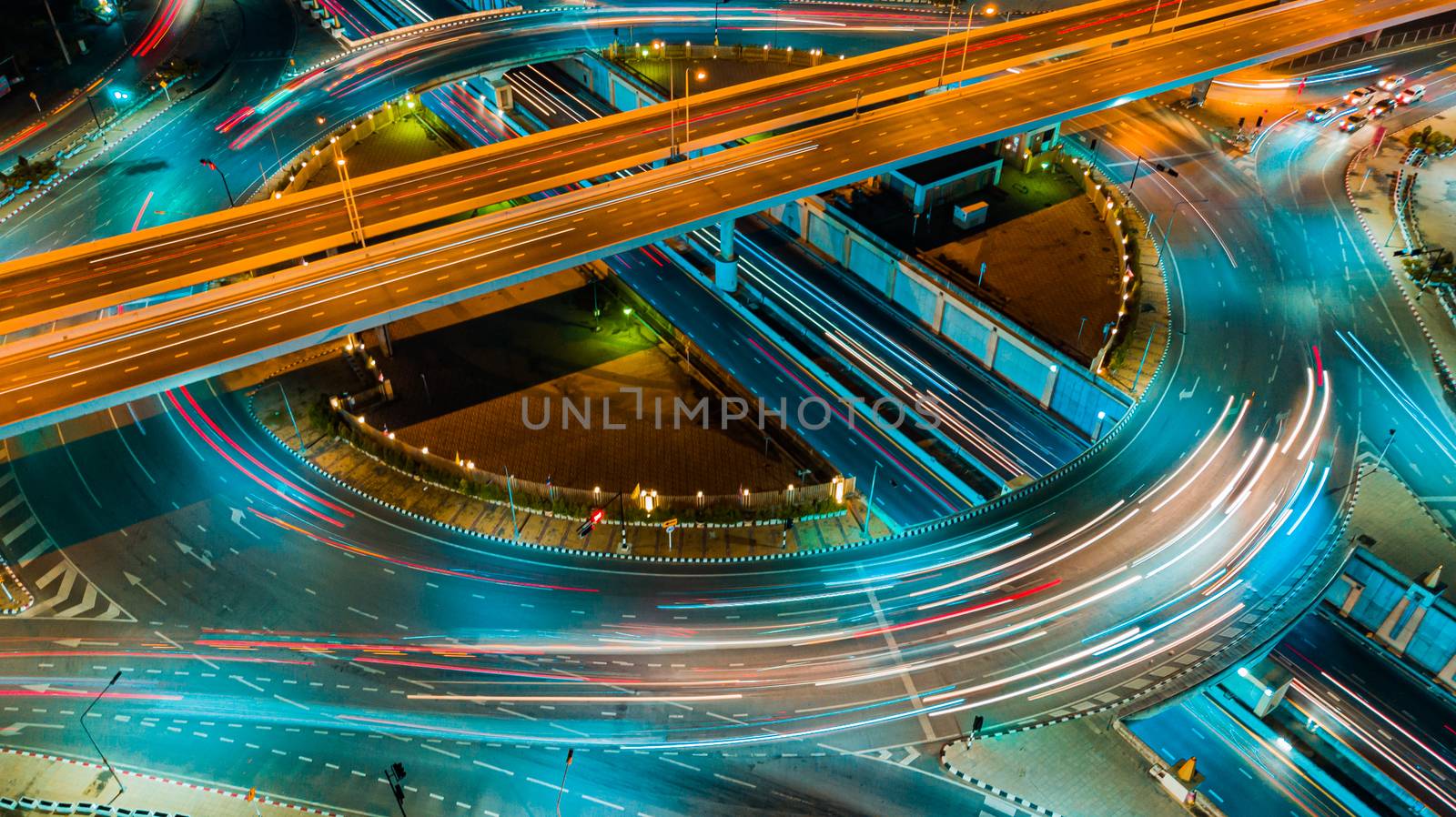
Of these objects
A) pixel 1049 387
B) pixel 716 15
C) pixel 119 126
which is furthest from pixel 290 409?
pixel 716 15

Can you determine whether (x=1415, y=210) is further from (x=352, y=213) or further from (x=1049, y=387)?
(x=352, y=213)

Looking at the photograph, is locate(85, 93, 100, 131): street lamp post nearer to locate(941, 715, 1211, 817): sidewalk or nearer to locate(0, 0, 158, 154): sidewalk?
locate(0, 0, 158, 154): sidewalk

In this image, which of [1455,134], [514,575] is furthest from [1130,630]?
[1455,134]

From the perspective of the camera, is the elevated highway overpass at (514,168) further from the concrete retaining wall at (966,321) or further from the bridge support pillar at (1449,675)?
the bridge support pillar at (1449,675)

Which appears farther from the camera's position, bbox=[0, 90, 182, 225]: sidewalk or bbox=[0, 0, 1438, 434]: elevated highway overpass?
bbox=[0, 90, 182, 225]: sidewalk

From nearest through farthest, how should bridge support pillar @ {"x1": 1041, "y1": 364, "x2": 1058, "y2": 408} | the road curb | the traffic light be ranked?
1. the road curb
2. the traffic light
3. bridge support pillar @ {"x1": 1041, "y1": 364, "x2": 1058, "y2": 408}

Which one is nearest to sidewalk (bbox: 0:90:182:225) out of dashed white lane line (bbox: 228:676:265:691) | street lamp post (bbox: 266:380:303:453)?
street lamp post (bbox: 266:380:303:453)
